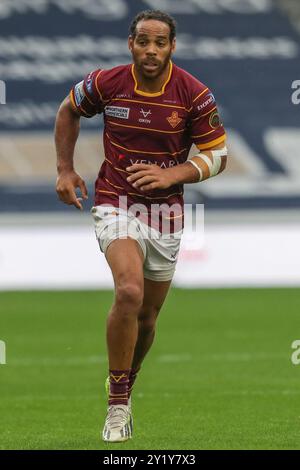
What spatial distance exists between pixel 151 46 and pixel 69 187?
0.99 meters

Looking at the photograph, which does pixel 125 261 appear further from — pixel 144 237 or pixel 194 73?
pixel 194 73

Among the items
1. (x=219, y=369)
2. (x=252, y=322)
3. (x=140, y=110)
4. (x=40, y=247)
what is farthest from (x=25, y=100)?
(x=140, y=110)

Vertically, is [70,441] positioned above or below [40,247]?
below

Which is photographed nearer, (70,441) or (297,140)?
(70,441)

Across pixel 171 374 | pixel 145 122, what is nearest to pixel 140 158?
pixel 145 122

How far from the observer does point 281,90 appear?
23.9m

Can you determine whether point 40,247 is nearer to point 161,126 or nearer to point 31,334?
point 31,334

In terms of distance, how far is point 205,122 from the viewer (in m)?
7.69

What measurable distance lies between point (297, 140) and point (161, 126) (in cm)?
1630

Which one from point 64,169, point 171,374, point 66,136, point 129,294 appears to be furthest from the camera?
point 171,374

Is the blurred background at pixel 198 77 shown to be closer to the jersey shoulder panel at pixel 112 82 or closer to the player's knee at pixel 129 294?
the jersey shoulder panel at pixel 112 82

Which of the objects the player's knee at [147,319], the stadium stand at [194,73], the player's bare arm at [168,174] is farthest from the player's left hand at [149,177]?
the stadium stand at [194,73]

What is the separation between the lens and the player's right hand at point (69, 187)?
25.2ft
